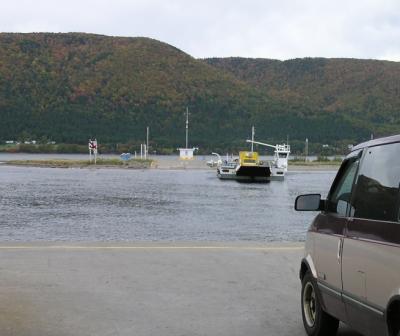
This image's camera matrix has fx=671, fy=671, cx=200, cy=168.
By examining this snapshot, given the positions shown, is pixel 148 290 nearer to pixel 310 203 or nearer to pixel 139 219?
pixel 310 203

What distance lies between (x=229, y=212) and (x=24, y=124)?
142 metres

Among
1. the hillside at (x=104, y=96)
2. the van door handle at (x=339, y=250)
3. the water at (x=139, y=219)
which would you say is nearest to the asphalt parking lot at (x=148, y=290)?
the van door handle at (x=339, y=250)

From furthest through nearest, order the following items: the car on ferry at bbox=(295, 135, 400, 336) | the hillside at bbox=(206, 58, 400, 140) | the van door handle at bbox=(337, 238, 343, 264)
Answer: the hillside at bbox=(206, 58, 400, 140), the van door handle at bbox=(337, 238, 343, 264), the car on ferry at bbox=(295, 135, 400, 336)

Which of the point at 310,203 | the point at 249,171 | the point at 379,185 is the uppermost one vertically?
the point at 379,185

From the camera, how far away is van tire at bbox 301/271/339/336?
17.9 feet

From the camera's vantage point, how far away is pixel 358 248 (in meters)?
4.50

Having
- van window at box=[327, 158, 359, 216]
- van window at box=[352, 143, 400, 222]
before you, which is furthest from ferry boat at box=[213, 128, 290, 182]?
van window at box=[352, 143, 400, 222]

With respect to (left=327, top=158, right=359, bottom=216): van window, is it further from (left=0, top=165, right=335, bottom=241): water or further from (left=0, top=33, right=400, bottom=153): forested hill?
(left=0, top=33, right=400, bottom=153): forested hill

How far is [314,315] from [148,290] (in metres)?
2.49

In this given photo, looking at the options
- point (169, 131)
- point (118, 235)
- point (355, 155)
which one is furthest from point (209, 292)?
point (169, 131)

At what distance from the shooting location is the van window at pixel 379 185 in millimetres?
4117

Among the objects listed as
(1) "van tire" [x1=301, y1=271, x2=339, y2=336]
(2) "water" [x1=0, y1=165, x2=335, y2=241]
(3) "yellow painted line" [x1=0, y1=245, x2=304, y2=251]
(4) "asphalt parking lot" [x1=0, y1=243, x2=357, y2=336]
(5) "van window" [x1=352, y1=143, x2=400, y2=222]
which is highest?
(5) "van window" [x1=352, y1=143, x2=400, y2=222]

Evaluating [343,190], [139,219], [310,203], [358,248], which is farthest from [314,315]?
[139,219]

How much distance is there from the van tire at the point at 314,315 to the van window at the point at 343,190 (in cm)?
70
